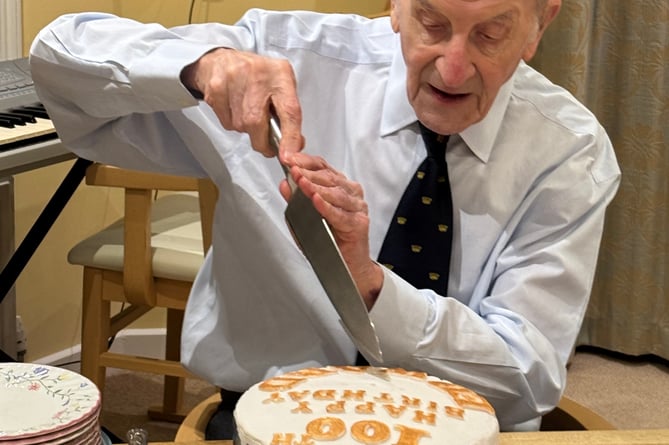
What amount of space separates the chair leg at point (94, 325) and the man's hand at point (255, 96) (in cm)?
137

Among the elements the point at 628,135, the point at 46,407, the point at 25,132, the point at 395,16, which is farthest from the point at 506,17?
the point at 628,135

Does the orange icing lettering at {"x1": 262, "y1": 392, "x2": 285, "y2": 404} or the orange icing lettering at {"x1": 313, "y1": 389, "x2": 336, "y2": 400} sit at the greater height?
the orange icing lettering at {"x1": 313, "y1": 389, "x2": 336, "y2": 400}

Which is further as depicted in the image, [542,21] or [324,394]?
[542,21]

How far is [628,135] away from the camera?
332 centimetres

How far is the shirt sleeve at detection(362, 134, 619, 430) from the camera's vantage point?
49.3 inches

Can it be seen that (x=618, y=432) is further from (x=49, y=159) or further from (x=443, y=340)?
(x=49, y=159)

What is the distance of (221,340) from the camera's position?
1499 mm

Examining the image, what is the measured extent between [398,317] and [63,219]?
1974 mm

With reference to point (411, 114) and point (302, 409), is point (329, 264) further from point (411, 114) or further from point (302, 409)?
point (411, 114)

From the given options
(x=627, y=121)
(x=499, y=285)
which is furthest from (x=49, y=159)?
(x=627, y=121)

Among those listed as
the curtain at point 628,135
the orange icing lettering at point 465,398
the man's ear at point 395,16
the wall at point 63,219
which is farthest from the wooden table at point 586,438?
the curtain at point 628,135

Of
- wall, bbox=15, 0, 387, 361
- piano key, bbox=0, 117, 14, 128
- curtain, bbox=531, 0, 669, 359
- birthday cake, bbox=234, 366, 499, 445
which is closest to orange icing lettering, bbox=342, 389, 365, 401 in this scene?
birthday cake, bbox=234, 366, 499, 445

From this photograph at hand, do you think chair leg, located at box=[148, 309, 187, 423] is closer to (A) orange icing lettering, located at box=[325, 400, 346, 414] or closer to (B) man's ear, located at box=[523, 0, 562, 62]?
(B) man's ear, located at box=[523, 0, 562, 62]

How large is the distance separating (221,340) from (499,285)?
0.40m
